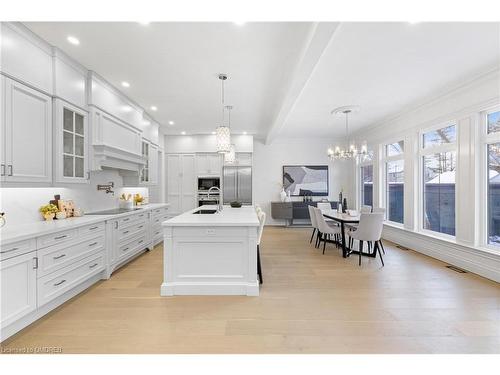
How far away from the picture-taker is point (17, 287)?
6.56 feet

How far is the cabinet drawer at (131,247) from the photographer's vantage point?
364cm

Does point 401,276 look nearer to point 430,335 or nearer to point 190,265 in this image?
point 430,335

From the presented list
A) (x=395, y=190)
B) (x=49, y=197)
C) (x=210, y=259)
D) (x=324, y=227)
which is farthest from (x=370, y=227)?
(x=49, y=197)

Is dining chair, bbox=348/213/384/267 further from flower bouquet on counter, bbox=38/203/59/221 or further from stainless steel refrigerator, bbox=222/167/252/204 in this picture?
flower bouquet on counter, bbox=38/203/59/221

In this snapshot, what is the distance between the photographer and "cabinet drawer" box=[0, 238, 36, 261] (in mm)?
1894

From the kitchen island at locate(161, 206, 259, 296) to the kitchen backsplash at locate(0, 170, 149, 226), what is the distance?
1600 millimetres

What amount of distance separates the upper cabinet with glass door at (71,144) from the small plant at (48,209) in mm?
373

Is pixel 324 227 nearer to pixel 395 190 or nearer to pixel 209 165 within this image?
pixel 395 190

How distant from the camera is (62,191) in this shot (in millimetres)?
3312

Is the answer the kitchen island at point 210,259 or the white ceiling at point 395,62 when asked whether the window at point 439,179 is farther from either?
the kitchen island at point 210,259

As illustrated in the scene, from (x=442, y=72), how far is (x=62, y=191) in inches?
215

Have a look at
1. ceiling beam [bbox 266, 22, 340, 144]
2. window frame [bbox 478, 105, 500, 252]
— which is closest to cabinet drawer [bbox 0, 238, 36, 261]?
ceiling beam [bbox 266, 22, 340, 144]

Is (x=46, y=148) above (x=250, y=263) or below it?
above
